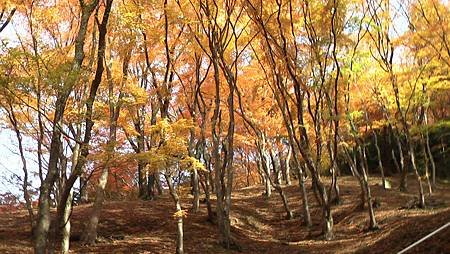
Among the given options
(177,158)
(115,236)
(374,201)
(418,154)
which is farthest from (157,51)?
(418,154)

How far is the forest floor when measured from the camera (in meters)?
11.9

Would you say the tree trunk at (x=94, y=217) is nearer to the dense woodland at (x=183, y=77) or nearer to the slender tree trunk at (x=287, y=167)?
the dense woodland at (x=183, y=77)

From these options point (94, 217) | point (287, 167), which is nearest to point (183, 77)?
point (94, 217)

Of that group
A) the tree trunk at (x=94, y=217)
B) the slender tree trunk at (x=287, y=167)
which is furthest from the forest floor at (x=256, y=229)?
the slender tree trunk at (x=287, y=167)

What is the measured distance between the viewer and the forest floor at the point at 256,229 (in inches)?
467

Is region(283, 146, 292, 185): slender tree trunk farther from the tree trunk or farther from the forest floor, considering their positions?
the tree trunk

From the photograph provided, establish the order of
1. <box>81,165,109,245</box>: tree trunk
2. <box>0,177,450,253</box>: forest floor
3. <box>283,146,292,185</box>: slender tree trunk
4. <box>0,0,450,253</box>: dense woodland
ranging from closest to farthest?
<box>0,0,450,253</box>: dense woodland < <box>0,177,450,253</box>: forest floor < <box>81,165,109,245</box>: tree trunk < <box>283,146,292,185</box>: slender tree trunk

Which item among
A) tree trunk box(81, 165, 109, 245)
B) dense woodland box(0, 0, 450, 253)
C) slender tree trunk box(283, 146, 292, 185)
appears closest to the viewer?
dense woodland box(0, 0, 450, 253)

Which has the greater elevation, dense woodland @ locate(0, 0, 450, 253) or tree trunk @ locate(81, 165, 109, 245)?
dense woodland @ locate(0, 0, 450, 253)

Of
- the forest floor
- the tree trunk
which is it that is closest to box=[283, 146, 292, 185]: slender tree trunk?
the forest floor

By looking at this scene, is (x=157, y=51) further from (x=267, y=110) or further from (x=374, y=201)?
(x=374, y=201)

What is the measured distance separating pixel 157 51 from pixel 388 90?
423 inches

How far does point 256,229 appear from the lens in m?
20.2

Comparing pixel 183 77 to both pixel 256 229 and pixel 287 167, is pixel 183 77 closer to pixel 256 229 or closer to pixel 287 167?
pixel 256 229
